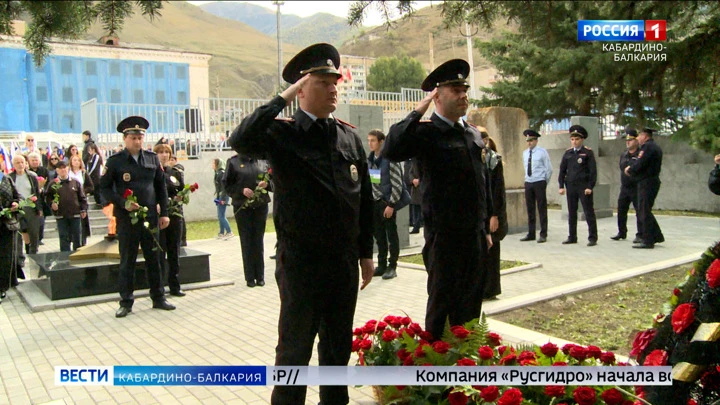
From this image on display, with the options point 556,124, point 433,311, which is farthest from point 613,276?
point 556,124

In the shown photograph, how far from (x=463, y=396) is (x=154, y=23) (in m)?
2.28

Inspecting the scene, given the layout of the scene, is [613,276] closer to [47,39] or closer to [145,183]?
[145,183]

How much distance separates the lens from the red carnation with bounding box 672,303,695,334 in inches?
94.5

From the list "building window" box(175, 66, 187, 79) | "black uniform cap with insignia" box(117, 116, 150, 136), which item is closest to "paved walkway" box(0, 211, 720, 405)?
"black uniform cap with insignia" box(117, 116, 150, 136)

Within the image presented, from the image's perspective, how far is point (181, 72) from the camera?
43406 mm

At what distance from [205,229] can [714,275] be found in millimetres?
15214

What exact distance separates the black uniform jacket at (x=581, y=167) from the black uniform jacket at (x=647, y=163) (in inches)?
28.8

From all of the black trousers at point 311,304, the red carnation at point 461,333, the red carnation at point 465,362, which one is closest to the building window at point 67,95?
the black trousers at point 311,304

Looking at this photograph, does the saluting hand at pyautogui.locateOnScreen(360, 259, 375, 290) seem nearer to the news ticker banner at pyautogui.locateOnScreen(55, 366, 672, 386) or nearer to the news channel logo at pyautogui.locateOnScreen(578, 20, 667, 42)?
the news ticker banner at pyautogui.locateOnScreen(55, 366, 672, 386)

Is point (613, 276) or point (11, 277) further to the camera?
point (11, 277)

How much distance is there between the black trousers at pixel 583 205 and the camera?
10750 millimetres

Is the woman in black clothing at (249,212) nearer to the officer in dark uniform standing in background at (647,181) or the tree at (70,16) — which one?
the tree at (70,16)

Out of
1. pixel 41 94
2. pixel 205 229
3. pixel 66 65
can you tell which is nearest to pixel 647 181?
pixel 205 229

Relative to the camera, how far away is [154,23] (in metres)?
2.35
